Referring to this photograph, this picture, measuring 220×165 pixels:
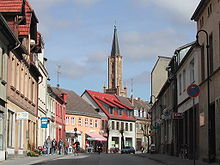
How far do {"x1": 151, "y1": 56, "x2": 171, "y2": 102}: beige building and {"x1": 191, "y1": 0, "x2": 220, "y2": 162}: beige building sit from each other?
40882 millimetres

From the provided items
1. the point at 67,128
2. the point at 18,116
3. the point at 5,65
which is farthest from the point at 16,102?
the point at 67,128

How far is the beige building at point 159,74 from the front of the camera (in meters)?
71.1

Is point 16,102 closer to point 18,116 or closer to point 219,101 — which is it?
point 18,116

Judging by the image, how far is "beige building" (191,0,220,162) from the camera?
2456 cm

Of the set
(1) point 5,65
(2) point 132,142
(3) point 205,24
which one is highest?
(3) point 205,24

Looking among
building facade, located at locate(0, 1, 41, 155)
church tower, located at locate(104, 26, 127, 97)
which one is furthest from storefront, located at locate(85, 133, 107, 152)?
church tower, located at locate(104, 26, 127, 97)

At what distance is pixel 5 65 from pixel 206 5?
11858 mm

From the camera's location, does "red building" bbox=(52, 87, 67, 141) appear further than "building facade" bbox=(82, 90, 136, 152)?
No

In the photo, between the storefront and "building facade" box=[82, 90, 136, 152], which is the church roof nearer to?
the storefront

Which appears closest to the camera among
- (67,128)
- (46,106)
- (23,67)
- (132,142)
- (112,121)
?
(23,67)

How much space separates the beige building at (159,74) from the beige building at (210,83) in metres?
40.9

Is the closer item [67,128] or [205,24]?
[205,24]

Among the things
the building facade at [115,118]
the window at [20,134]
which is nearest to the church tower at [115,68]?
the building facade at [115,118]

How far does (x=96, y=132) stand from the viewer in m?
93.3
